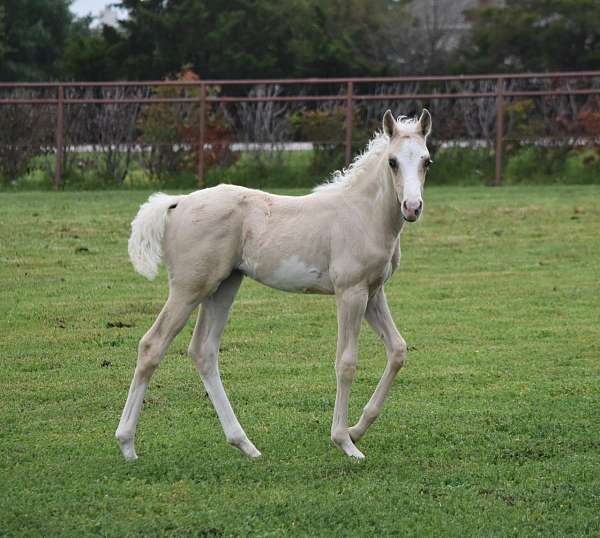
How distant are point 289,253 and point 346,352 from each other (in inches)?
25.3

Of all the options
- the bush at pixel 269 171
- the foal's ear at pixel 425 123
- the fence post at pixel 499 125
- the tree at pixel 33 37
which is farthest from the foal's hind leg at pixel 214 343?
the tree at pixel 33 37

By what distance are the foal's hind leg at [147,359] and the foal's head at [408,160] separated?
4.38 feet

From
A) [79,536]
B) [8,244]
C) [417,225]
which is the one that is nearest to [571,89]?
[417,225]

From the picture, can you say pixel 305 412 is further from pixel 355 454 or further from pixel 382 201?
pixel 382 201

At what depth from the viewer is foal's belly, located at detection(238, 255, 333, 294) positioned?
267 inches

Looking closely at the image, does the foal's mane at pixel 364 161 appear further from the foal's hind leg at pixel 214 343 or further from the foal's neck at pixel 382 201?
the foal's hind leg at pixel 214 343

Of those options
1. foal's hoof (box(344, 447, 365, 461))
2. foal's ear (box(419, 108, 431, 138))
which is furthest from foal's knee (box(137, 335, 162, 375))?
foal's ear (box(419, 108, 431, 138))

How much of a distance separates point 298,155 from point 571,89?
5376mm

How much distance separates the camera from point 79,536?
5.43 m

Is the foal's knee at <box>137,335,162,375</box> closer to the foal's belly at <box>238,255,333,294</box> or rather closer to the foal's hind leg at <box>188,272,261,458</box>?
the foal's hind leg at <box>188,272,261,458</box>

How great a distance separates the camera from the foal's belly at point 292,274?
22.2 feet

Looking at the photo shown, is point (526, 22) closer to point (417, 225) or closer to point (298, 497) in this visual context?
point (417, 225)

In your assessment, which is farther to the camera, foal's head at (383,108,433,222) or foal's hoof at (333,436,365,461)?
foal's hoof at (333,436,365,461)

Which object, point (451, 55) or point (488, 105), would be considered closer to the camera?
point (488, 105)
